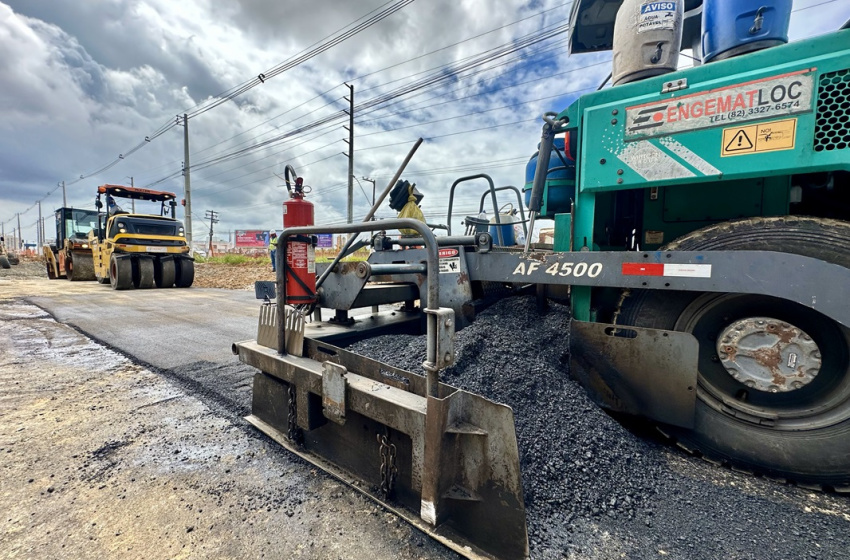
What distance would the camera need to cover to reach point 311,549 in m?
1.50

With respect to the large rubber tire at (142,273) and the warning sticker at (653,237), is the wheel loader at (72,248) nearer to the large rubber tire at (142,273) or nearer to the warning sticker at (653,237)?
the large rubber tire at (142,273)

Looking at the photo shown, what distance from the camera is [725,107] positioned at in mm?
1828

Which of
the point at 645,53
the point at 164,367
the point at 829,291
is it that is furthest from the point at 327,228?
the point at 164,367

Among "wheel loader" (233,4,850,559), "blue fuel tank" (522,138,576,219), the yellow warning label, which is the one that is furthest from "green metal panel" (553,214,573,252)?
the yellow warning label

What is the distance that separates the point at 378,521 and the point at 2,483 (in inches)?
76.3

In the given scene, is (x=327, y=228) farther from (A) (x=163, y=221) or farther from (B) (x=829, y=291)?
(A) (x=163, y=221)

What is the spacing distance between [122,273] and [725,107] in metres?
13.8

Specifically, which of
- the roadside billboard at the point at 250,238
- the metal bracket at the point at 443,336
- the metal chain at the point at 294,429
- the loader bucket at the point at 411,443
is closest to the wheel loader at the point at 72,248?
the metal chain at the point at 294,429

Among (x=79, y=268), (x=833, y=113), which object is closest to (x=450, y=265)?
(x=833, y=113)

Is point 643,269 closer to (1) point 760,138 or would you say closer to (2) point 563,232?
(2) point 563,232

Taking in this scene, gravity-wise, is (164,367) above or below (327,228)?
below

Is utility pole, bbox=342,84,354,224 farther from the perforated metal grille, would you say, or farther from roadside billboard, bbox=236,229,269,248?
roadside billboard, bbox=236,229,269,248

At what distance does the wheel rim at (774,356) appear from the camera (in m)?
1.77

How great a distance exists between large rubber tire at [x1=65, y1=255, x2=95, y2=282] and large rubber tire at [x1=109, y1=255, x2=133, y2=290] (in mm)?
4768
